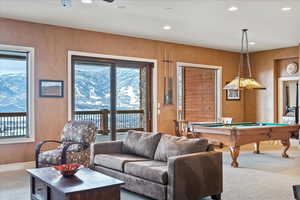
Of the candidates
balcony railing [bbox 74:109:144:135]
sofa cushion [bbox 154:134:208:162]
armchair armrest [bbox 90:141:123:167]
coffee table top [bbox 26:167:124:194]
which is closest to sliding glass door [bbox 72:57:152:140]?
balcony railing [bbox 74:109:144:135]

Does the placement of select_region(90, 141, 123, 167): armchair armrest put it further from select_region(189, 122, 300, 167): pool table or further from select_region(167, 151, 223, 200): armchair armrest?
select_region(189, 122, 300, 167): pool table

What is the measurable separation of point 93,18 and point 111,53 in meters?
1.33

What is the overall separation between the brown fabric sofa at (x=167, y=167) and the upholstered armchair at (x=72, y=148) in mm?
231

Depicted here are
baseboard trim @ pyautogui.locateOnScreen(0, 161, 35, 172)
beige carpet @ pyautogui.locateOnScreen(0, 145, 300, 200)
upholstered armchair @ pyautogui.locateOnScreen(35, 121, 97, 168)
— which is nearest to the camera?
beige carpet @ pyautogui.locateOnScreen(0, 145, 300, 200)

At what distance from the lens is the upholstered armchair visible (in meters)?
4.45

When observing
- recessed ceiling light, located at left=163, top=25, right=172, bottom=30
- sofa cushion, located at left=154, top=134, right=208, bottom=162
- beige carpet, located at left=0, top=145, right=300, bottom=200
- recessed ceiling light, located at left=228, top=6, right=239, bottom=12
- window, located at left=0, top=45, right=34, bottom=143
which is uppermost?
recessed ceiling light, located at left=163, top=25, right=172, bottom=30

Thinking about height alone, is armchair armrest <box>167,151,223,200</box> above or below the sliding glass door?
below

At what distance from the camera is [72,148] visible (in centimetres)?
476

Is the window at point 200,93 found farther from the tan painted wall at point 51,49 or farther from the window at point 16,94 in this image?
the window at point 16,94

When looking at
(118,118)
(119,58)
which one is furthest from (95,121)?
(119,58)

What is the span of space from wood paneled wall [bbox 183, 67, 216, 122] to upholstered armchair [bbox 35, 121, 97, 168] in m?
4.90

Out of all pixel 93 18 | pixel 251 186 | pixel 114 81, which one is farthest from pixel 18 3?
pixel 251 186

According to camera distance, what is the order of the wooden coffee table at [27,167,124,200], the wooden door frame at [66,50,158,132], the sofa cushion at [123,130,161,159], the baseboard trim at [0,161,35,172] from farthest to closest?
the wooden door frame at [66,50,158,132] → the baseboard trim at [0,161,35,172] → the sofa cushion at [123,130,161,159] → the wooden coffee table at [27,167,124,200]

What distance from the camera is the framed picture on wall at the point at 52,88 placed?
19.2 ft
